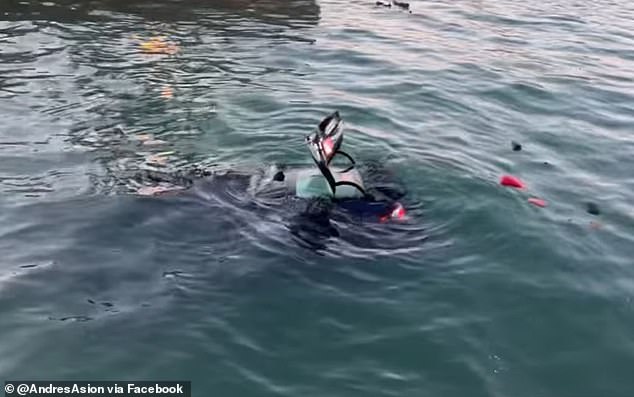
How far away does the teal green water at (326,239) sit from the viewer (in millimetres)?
5699

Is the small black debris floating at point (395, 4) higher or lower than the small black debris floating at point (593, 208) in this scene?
higher

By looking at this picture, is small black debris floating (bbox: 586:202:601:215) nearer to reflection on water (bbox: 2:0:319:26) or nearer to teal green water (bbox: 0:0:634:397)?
teal green water (bbox: 0:0:634:397)

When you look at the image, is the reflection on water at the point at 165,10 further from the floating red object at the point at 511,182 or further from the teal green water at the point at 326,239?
the floating red object at the point at 511,182

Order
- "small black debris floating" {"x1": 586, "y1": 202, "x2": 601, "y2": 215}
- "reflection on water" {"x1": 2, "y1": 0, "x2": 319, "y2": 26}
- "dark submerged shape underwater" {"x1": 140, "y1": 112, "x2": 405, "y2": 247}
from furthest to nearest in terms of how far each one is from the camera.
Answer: "reflection on water" {"x1": 2, "y1": 0, "x2": 319, "y2": 26} < "small black debris floating" {"x1": 586, "y1": 202, "x2": 601, "y2": 215} < "dark submerged shape underwater" {"x1": 140, "y1": 112, "x2": 405, "y2": 247}

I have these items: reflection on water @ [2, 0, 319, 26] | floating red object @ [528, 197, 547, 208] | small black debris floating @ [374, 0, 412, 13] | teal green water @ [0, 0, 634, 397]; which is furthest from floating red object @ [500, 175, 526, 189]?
small black debris floating @ [374, 0, 412, 13]

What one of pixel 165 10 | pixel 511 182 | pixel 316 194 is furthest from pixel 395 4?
pixel 316 194

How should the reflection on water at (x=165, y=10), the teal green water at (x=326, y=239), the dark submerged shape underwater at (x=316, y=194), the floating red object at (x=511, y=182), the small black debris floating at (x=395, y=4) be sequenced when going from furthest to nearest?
the small black debris floating at (x=395, y=4), the reflection on water at (x=165, y=10), the floating red object at (x=511, y=182), the dark submerged shape underwater at (x=316, y=194), the teal green water at (x=326, y=239)

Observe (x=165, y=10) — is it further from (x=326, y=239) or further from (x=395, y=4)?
(x=326, y=239)

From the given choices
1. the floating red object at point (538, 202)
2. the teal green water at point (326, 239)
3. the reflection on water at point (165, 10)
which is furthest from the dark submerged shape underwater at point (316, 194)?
the reflection on water at point (165, 10)

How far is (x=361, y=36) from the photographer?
51.7 ft

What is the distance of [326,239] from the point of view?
23.5 ft

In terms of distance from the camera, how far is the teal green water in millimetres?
5699

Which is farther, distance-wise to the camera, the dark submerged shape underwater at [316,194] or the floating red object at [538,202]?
the floating red object at [538,202]

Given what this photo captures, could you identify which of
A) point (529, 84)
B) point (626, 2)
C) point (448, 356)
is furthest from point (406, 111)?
point (626, 2)
